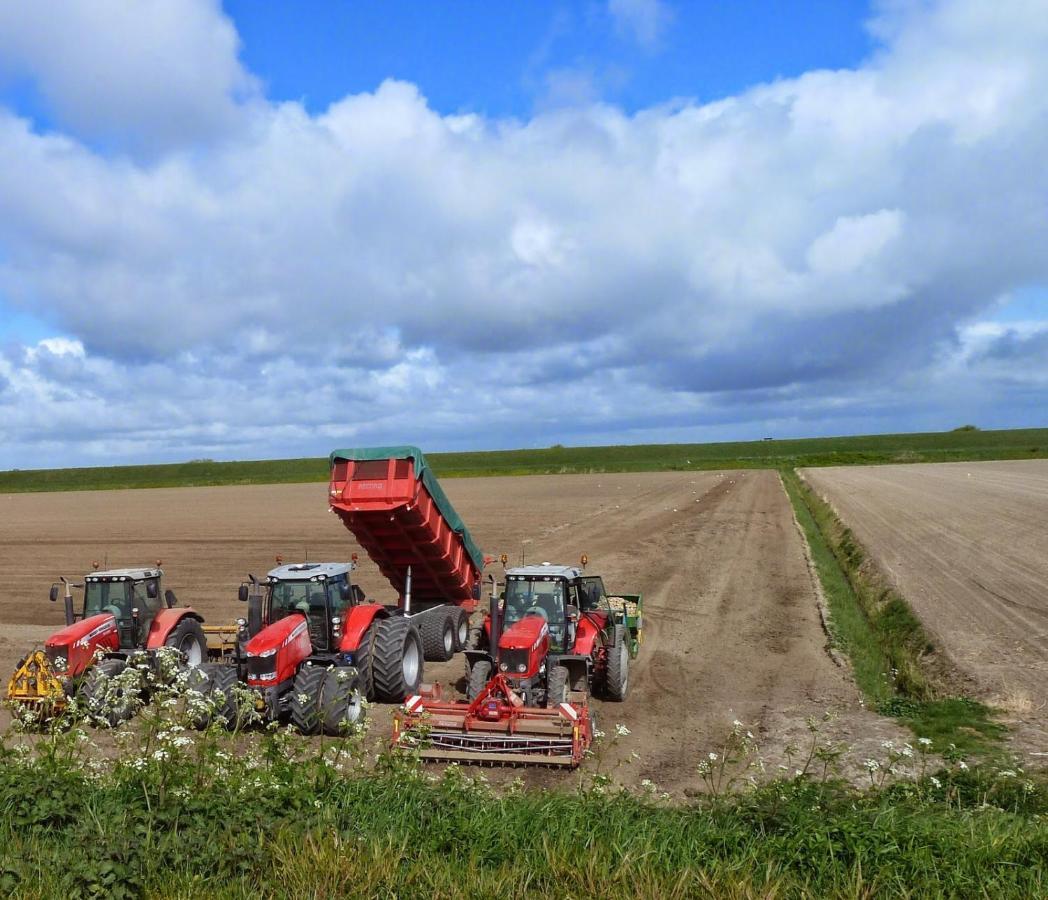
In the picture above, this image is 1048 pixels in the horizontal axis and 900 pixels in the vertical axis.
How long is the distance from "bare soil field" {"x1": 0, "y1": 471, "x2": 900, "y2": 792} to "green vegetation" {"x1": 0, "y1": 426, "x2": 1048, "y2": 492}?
131 feet

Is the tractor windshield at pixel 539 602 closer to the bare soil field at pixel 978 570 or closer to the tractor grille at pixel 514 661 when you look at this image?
the tractor grille at pixel 514 661

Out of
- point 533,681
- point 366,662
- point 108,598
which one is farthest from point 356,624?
point 108,598

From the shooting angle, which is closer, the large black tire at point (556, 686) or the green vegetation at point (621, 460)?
the large black tire at point (556, 686)

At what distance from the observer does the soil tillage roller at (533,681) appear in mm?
9844

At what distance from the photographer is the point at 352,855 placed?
17.1 feet

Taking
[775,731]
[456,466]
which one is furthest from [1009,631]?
[456,466]

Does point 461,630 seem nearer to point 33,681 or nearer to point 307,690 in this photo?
point 307,690

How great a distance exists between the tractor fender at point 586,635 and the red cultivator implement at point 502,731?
6.25 feet

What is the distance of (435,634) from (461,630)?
49.2 inches

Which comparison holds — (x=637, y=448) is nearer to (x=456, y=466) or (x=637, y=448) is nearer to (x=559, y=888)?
(x=456, y=466)

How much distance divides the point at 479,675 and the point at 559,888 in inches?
267

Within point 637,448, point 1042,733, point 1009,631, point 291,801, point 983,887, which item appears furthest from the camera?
point 637,448

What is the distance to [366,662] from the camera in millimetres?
12180

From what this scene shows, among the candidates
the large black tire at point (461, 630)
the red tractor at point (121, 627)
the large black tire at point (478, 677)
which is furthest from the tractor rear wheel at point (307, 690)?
the large black tire at point (461, 630)
